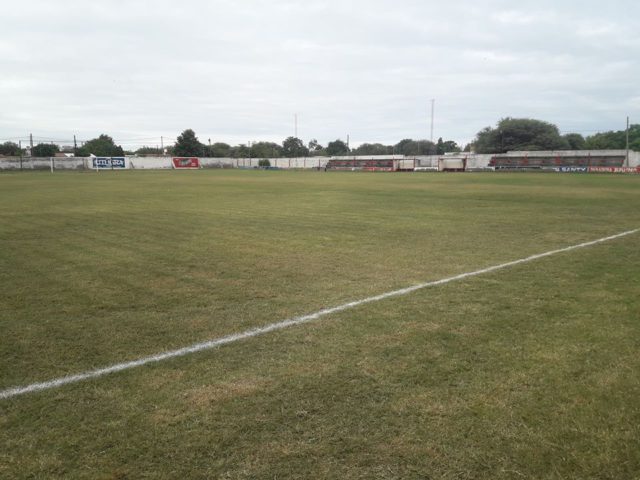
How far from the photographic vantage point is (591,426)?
291cm

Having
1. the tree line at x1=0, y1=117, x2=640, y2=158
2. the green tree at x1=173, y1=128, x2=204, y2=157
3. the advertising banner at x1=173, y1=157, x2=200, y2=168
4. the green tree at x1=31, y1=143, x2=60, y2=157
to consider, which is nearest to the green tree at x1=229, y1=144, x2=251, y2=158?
the tree line at x1=0, y1=117, x2=640, y2=158

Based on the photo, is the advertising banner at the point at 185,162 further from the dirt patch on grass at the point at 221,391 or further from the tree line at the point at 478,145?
the dirt patch on grass at the point at 221,391

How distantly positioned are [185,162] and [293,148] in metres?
74.3

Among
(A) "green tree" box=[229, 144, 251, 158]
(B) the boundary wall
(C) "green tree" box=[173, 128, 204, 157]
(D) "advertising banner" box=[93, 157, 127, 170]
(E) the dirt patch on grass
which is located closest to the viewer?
(E) the dirt patch on grass

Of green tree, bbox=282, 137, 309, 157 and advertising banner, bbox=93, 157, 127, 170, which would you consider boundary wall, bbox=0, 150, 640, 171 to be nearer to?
advertising banner, bbox=93, 157, 127, 170

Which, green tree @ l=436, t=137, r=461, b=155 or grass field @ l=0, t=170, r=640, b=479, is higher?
green tree @ l=436, t=137, r=461, b=155

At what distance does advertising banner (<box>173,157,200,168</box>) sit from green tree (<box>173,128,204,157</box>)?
21802 millimetres

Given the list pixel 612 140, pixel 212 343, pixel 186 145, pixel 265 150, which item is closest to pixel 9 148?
pixel 186 145

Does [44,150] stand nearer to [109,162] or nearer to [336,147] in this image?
[109,162]

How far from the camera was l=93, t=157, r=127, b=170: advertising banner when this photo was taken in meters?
74.1

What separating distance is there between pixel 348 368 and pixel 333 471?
125 centimetres

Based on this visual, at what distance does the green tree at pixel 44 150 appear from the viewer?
101m

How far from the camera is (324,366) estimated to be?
3789mm

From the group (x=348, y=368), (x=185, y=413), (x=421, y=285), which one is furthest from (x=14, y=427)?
(x=421, y=285)
